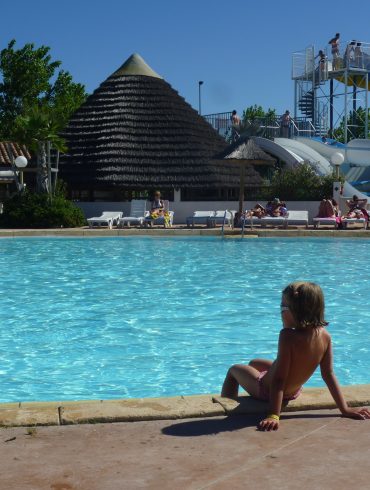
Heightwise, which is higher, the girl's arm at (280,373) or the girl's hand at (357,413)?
the girl's arm at (280,373)

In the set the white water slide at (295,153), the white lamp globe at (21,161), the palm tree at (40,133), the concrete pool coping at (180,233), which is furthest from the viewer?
the white water slide at (295,153)

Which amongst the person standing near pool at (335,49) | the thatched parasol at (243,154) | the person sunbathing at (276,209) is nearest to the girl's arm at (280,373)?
the thatched parasol at (243,154)

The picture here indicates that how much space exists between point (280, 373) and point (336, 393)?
32 centimetres

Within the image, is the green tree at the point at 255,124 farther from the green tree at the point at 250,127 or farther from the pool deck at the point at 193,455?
the pool deck at the point at 193,455

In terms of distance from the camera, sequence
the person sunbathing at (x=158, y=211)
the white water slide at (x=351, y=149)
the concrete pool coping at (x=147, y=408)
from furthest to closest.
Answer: the white water slide at (x=351, y=149)
the person sunbathing at (x=158, y=211)
the concrete pool coping at (x=147, y=408)

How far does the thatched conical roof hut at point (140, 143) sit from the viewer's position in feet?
86.6

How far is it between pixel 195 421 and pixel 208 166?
23454mm

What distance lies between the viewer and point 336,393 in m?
3.80

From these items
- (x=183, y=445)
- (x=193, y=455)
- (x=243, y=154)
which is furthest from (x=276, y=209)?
(x=193, y=455)

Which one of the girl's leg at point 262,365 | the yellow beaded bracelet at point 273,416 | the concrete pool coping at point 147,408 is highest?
the girl's leg at point 262,365

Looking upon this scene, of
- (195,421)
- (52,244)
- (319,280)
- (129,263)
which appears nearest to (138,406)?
(195,421)

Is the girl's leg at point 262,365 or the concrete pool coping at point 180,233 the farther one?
the concrete pool coping at point 180,233

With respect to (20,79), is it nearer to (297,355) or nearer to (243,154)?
(243,154)

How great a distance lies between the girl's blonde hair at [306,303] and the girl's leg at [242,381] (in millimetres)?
521
